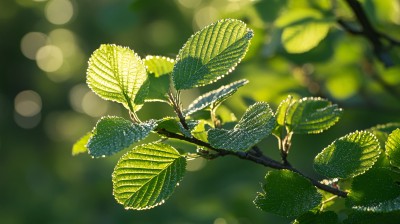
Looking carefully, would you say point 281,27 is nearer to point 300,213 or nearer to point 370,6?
point 370,6

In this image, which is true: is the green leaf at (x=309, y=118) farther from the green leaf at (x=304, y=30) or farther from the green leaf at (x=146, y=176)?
the green leaf at (x=304, y=30)

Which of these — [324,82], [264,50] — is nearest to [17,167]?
[324,82]

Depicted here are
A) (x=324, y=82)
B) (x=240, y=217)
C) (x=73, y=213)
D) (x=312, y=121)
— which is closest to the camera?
(x=312, y=121)

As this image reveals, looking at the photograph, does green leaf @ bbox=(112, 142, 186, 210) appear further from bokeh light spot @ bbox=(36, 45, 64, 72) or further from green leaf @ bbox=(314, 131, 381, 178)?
bokeh light spot @ bbox=(36, 45, 64, 72)

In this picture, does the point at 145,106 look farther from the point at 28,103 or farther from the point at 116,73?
the point at 116,73

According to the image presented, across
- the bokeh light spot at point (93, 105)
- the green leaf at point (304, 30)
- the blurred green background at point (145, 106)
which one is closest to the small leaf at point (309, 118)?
the blurred green background at point (145, 106)

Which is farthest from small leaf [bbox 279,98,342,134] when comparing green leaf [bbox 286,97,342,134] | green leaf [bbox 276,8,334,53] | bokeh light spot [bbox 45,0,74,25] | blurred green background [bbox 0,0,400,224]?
bokeh light spot [bbox 45,0,74,25]

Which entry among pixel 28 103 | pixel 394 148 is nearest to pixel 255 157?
pixel 394 148
